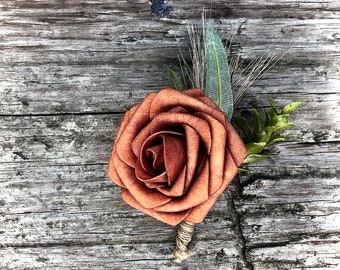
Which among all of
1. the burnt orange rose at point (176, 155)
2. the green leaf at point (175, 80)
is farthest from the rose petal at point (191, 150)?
the green leaf at point (175, 80)

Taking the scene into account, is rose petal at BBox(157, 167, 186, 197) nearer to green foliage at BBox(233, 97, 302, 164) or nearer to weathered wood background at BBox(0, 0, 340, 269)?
green foliage at BBox(233, 97, 302, 164)

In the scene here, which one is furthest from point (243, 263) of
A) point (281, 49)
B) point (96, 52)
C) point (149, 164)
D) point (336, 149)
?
point (96, 52)

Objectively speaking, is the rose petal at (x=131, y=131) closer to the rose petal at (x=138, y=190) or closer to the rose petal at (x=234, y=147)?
the rose petal at (x=138, y=190)

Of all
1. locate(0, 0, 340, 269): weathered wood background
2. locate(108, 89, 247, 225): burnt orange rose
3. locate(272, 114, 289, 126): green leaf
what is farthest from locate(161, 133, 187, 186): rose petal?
locate(0, 0, 340, 269): weathered wood background

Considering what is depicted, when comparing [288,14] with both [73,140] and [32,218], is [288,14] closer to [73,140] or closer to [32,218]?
[73,140]

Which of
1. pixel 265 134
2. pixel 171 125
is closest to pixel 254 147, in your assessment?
pixel 265 134

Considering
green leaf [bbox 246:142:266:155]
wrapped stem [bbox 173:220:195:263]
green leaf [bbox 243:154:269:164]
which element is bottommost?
wrapped stem [bbox 173:220:195:263]
